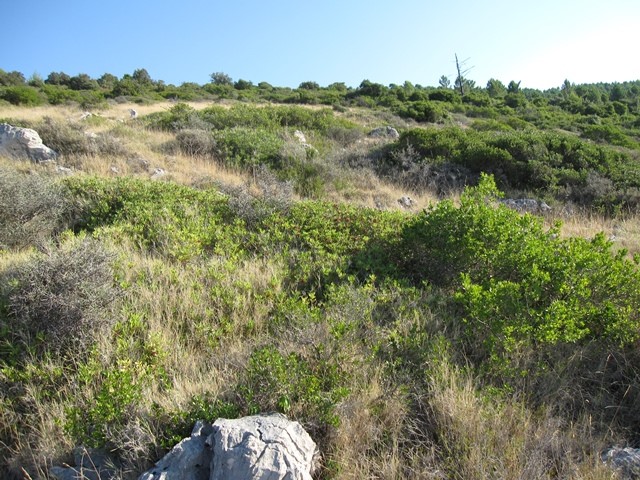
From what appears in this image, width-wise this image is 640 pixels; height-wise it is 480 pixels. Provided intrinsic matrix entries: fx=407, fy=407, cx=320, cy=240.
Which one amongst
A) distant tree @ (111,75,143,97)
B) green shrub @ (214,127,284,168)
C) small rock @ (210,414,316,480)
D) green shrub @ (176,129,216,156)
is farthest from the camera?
distant tree @ (111,75,143,97)

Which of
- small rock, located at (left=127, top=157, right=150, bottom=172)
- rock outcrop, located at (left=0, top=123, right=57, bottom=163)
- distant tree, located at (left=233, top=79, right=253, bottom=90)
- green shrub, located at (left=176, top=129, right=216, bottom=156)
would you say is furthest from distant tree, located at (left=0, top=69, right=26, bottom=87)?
small rock, located at (left=127, top=157, right=150, bottom=172)

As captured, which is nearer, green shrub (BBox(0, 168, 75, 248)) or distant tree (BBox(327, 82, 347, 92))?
green shrub (BBox(0, 168, 75, 248))

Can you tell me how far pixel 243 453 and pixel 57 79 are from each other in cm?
3734

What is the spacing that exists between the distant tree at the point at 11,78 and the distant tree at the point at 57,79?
190 cm

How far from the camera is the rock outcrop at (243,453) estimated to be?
1.95 meters

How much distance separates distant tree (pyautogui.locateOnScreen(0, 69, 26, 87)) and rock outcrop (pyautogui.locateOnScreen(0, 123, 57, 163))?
77.5ft

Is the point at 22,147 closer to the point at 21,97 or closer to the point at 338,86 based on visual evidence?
the point at 21,97

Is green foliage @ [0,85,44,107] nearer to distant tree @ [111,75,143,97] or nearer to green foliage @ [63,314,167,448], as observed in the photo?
distant tree @ [111,75,143,97]

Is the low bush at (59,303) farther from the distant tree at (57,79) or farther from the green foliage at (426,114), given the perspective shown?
the distant tree at (57,79)

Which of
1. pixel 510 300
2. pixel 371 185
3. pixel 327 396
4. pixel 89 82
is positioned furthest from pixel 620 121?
pixel 89 82

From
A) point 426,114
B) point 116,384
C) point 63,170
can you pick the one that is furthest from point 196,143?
point 426,114

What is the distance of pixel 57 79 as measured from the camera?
30891 mm

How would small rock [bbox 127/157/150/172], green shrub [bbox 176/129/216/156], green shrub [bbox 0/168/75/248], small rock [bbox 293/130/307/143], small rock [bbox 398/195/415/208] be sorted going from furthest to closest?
small rock [bbox 293/130/307/143] < green shrub [bbox 176/129/216/156] < small rock [bbox 127/157/150/172] < small rock [bbox 398/195/415/208] < green shrub [bbox 0/168/75/248]

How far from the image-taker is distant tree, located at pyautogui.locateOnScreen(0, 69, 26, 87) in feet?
88.9
